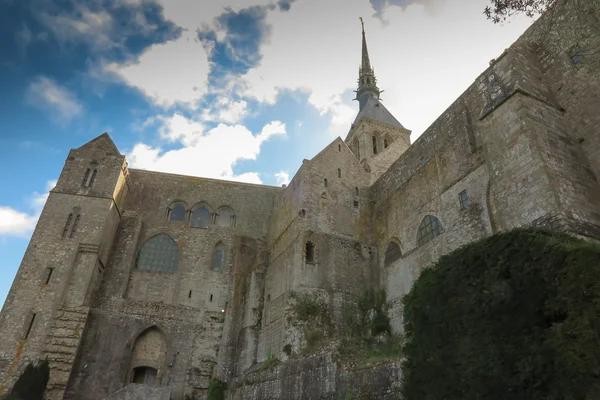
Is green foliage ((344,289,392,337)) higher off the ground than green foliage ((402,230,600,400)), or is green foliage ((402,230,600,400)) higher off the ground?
green foliage ((344,289,392,337))

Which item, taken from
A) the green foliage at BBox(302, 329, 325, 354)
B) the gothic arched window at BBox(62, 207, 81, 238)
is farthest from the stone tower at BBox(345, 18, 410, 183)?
the gothic arched window at BBox(62, 207, 81, 238)

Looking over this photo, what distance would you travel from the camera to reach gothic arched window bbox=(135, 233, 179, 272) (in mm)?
21219

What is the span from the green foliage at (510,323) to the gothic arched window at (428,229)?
8.06 meters

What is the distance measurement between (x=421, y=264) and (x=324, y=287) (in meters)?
3.80

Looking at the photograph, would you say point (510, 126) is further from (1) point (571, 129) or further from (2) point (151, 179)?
(2) point (151, 179)

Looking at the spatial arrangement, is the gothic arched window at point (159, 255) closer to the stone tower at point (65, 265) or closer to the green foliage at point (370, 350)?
the stone tower at point (65, 265)

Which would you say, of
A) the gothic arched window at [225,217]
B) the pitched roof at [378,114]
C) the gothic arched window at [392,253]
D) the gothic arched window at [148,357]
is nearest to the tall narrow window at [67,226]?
the gothic arched window at [148,357]

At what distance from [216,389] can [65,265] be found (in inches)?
334

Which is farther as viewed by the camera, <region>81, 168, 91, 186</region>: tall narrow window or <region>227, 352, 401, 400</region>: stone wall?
<region>81, 168, 91, 186</region>: tall narrow window

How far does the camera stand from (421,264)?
47.9 ft

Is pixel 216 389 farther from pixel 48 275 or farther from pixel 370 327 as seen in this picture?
pixel 48 275

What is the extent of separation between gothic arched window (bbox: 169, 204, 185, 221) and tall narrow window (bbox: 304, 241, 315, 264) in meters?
9.48

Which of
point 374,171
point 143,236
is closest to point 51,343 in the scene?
point 143,236

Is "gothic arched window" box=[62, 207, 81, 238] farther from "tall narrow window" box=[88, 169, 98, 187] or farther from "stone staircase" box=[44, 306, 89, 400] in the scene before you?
"stone staircase" box=[44, 306, 89, 400]
